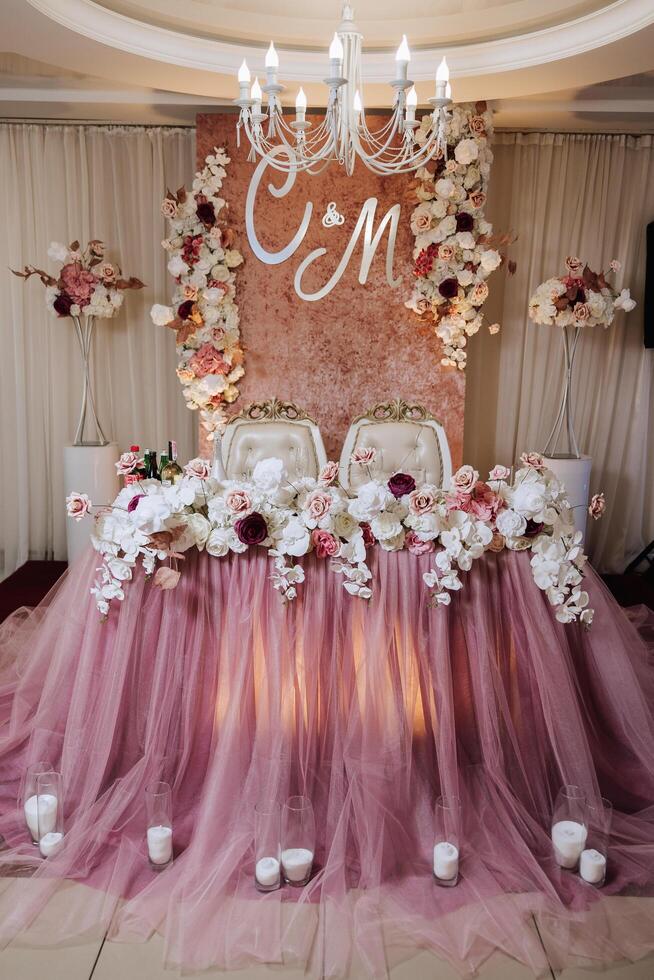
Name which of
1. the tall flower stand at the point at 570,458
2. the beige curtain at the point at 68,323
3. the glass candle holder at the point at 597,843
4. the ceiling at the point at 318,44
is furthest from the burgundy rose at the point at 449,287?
the glass candle holder at the point at 597,843

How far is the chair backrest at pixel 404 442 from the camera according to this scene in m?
4.23

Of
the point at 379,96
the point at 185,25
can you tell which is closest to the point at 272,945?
the point at 185,25

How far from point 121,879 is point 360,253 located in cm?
388

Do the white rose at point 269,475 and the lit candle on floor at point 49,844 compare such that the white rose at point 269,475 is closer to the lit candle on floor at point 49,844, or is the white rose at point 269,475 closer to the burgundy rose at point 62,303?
the lit candle on floor at point 49,844

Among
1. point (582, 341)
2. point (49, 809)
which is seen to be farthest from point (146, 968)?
point (582, 341)

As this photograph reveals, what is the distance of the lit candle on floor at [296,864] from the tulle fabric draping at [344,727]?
42mm

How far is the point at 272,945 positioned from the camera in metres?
1.89

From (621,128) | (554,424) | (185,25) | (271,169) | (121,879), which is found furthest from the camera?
(554,424)

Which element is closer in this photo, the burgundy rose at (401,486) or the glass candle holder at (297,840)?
the glass candle holder at (297,840)

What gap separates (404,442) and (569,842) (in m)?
2.49

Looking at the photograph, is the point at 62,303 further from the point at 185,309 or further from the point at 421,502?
the point at 421,502

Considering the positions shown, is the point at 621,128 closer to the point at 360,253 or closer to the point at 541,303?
the point at 541,303

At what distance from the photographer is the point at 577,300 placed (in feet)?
15.5

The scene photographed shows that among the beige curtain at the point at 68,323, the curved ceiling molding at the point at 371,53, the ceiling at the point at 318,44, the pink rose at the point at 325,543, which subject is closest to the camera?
the pink rose at the point at 325,543
